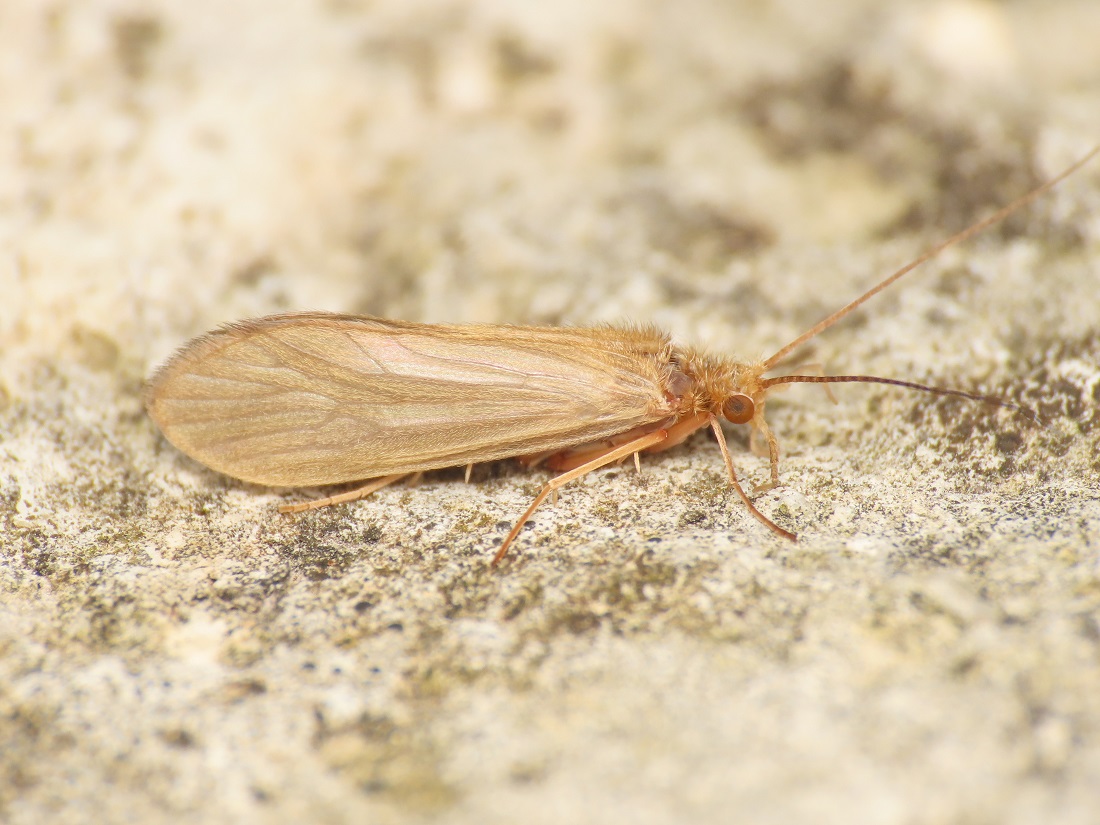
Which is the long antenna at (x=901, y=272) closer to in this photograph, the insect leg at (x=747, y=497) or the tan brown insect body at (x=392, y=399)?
the tan brown insect body at (x=392, y=399)

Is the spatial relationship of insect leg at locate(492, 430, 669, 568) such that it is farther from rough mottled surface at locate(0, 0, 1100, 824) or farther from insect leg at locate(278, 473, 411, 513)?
insect leg at locate(278, 473, 411, 513)

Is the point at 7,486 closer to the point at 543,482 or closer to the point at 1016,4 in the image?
the point at 543,482

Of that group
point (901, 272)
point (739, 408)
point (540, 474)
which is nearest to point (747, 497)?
point (739, 408)

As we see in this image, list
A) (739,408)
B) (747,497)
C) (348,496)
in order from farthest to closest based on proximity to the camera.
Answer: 1. (739,408)
2. (348,496)
3. (747,497)

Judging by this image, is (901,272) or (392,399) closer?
(901,272)

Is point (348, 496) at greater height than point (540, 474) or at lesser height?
lesser

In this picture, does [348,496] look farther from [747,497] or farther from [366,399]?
[747,497]

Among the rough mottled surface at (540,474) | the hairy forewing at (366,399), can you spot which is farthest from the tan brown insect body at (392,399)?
the rough mottled surface at (540,474)

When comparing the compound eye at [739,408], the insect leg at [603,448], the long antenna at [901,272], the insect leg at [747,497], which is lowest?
the insect leg at [747,497]
